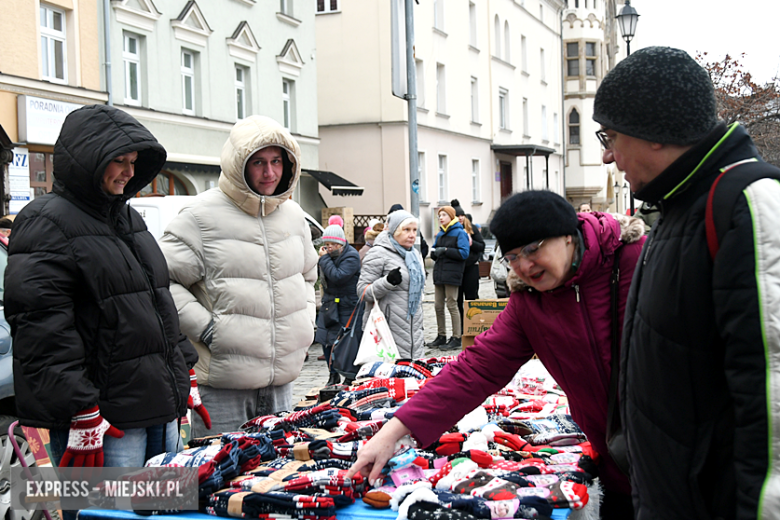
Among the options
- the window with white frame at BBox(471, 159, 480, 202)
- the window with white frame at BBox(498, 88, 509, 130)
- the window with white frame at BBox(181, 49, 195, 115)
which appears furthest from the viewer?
the window with white frame at BBox(498, 88, 509, 130)

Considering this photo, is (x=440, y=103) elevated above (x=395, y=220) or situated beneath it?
elevated above

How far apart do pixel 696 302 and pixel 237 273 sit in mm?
2602

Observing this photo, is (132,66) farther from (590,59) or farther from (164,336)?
(590,59)

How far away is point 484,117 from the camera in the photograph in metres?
32.8

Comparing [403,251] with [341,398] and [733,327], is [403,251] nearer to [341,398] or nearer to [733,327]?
[341,398]

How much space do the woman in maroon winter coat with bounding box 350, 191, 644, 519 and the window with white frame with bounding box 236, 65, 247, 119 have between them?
18.0 metres

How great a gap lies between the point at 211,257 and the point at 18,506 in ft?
4.95

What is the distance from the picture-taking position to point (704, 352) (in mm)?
1589

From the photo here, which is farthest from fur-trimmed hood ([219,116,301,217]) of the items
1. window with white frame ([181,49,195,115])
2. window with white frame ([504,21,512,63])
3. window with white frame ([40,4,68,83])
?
window with white frame ([504,21,512,63])

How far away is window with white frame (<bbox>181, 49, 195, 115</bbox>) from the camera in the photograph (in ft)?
58.0

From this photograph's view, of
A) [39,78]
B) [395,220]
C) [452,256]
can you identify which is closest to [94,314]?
[395,220]

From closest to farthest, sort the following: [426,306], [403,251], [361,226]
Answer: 1. [403,251]
2. [426,306]
3. [361,226]

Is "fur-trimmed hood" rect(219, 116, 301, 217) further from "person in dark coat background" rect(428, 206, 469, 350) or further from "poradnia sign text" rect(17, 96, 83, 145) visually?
"poradnia sign text" rect(17, 96, 83, 145)

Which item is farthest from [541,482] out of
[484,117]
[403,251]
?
[484,117]
